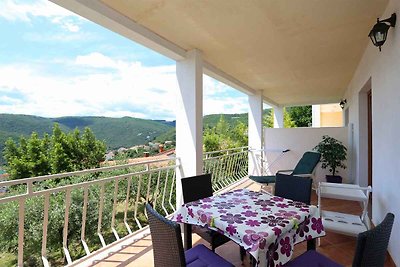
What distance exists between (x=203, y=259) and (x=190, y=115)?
7.08ft

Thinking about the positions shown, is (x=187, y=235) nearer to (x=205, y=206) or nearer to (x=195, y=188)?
(x=205, y=206)

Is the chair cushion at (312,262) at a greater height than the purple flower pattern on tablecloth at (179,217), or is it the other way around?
the purple flower pattern on tablecloth at (179,217)

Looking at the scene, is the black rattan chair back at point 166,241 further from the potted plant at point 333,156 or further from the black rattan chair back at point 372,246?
the potted plant at point 333,156

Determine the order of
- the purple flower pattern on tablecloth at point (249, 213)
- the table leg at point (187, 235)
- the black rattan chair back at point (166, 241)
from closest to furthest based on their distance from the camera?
Answer: the black rattan chair back at point (166, 241) → the purple flower pattern on tablecloth at point (249, 213) → the table leg at point (187, 235)

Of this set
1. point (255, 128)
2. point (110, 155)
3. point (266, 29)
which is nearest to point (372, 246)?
point (266, 29)

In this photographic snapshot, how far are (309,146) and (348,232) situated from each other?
148 inches

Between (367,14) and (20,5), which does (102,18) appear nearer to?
(367,14)

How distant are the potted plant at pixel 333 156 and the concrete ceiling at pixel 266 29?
5.19 ft

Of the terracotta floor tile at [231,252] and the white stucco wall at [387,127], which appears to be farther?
the terracotta floor tile at [231,252]

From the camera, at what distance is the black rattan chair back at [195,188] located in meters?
2.25

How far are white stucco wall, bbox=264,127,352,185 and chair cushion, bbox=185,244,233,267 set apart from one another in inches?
186

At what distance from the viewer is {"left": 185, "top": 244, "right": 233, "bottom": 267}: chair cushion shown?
1.51 meters

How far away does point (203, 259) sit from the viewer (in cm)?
156

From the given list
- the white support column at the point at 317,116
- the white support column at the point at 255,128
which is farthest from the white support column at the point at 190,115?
the white support column at the point at 317,116
